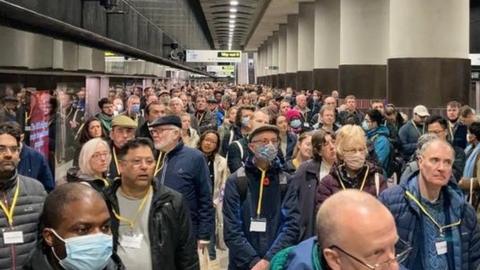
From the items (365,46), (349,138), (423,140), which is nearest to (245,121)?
(423,140)

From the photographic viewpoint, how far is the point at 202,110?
41.5ft

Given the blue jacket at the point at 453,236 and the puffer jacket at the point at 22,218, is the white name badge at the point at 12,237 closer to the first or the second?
the puffer jacket at the point at 22,218

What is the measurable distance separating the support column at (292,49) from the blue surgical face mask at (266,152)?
33517 mm

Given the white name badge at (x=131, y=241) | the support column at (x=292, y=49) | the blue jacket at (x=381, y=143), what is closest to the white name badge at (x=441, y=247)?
the white name badge at (x=131, y=241)

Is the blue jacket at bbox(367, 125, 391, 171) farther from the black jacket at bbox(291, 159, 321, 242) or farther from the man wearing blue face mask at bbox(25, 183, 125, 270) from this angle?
the man wearing blue face mask at bbox(25, 183, 125, 270)

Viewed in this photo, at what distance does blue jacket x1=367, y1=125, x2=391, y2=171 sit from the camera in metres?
8.27

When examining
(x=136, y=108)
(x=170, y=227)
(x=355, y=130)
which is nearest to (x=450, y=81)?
(x=136, y=108)

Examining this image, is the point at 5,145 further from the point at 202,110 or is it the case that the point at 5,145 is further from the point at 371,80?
the point at 371,80

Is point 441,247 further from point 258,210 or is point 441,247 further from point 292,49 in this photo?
point 292,49

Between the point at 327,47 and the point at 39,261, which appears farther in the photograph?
the point at 327,47

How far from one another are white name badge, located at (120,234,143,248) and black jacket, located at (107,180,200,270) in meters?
0.04

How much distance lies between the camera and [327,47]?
2747 cm

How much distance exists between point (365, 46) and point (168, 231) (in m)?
18.3

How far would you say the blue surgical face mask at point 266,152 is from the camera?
5.14 meters
